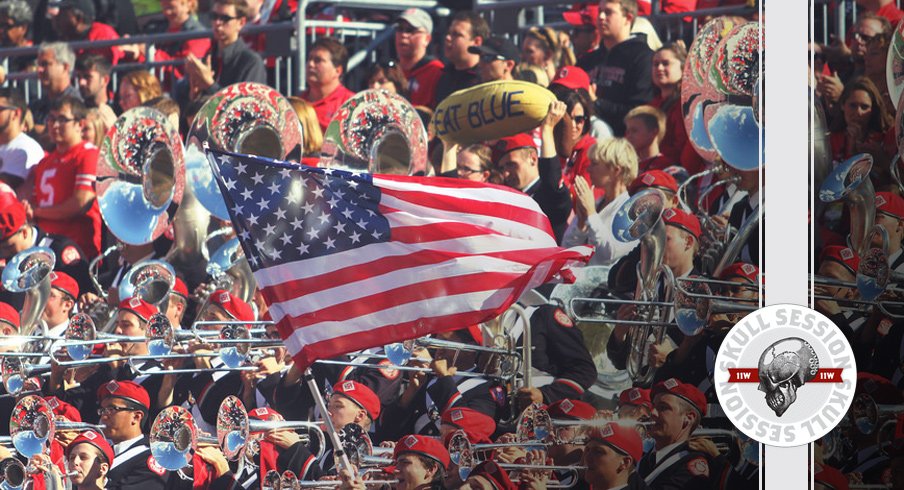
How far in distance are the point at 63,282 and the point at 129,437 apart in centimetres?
81

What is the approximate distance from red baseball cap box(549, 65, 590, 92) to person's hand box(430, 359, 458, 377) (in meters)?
1.14

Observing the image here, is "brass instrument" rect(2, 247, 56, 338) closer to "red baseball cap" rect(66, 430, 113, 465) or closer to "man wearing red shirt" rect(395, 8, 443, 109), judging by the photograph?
"red baseball cap" rect(66, 430, 113, 465)

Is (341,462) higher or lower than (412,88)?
lower

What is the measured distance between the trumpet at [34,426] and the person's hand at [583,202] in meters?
2.24

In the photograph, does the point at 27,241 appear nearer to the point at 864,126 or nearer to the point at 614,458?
the point at 614,458

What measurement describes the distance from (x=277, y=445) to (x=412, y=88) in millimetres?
1514

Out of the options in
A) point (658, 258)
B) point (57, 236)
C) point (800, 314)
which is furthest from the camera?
point (57, 236)

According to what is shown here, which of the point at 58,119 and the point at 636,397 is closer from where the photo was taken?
the point at 636,397

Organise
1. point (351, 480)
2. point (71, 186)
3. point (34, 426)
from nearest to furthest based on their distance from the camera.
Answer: point (351, 480) → point (34, 426) → point (71, 186)

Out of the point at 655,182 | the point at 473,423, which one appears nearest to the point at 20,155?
the point at 473,423

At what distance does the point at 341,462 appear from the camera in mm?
5555

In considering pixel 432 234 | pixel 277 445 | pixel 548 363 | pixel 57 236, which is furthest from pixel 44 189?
pixel 548 363

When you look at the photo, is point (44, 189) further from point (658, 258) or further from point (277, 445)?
point (658, 258)

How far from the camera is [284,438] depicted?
18.8 feet
